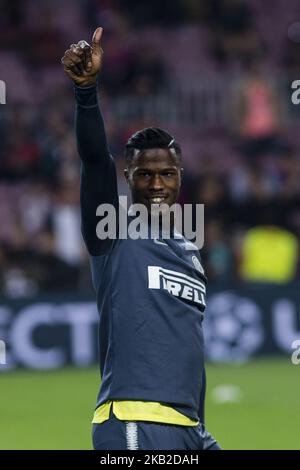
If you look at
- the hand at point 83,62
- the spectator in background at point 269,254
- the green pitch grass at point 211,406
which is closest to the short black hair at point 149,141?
the hand at point 83,62

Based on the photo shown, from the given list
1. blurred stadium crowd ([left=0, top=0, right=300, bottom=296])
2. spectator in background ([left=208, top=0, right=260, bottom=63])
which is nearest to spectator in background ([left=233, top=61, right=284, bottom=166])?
blurred stadium crowd ([left=0, top=0, right=300, bottom=296])

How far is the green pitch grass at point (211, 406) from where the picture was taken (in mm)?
8969

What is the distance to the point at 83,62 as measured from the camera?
4328 millimetres

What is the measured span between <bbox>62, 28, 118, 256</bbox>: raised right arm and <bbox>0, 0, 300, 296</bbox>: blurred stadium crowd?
912cm

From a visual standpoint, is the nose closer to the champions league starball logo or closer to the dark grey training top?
the dark grey training top

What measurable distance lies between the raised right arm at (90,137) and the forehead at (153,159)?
0.18 meters

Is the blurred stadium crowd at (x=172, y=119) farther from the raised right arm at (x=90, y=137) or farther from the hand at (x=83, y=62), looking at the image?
the hand at (x=83, y=62)

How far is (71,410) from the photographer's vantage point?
416 inches

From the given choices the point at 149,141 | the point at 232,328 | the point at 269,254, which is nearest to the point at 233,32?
the point at 269,254

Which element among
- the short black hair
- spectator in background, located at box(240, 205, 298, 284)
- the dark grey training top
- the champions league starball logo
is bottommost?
the dark grey training top

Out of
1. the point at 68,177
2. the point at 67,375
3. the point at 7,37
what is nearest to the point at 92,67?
the point at 67,375

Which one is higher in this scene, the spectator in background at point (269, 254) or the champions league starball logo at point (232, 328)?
the spectator in background at point (269, 254)

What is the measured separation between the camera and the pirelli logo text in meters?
4.55

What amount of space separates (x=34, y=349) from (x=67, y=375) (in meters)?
0.52
